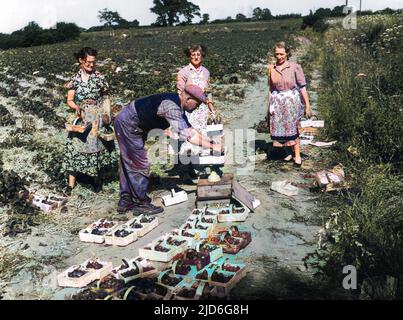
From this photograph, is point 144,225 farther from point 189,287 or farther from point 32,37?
point 32,37

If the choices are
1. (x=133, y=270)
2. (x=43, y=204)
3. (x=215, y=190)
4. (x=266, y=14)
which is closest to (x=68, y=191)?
(x=43, y=204)

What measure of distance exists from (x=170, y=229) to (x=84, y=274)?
126cm

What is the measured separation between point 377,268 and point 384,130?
311 centimetres

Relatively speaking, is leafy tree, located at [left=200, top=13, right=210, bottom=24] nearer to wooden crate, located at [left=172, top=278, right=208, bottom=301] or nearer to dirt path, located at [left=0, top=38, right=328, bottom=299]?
dirt path, located at [left=0, top=38, right=328, bottom=299]

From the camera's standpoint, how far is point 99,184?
6141 mm

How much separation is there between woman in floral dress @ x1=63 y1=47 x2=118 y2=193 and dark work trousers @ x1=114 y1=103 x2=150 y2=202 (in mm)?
634

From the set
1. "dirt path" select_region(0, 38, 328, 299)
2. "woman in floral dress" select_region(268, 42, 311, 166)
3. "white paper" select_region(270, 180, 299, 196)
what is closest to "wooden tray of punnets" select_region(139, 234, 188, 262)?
"dirt path" select_region(0, 38, 328, 299)

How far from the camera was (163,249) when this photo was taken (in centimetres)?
424

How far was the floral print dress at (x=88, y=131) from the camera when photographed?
5.53 metres

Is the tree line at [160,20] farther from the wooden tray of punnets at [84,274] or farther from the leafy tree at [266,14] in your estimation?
the wooden tray of punnets at [84,274]

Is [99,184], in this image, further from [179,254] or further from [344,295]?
[344,295]

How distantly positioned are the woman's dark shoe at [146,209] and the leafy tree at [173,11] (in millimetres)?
62927

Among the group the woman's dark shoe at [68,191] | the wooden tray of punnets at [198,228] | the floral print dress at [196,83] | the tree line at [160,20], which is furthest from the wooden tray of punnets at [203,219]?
the tree line at [160,20]
